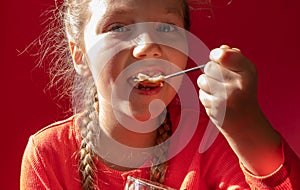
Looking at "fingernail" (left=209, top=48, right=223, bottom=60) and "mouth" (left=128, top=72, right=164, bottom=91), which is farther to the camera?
"mouth" (left=128, top=72, right=164, bottom=91)

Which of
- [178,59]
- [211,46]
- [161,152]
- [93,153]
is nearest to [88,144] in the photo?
[93,153]

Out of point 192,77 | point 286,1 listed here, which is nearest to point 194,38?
point 192,77

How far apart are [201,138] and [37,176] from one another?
28cm

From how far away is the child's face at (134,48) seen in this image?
94 cm

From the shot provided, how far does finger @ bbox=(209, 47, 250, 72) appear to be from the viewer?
0.76 m

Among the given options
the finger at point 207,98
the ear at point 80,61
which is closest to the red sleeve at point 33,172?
the ear at point 80,61

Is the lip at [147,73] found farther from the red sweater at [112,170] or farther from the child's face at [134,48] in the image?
the red sweater at [112,170]

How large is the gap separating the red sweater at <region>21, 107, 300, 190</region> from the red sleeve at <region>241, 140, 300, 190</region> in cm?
13

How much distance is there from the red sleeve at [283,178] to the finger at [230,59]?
0.13 m

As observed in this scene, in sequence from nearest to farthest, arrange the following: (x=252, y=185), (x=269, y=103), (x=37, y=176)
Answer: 1. (x=252, y=185)
2. (x=37, y=176)
3. (x=269, y=103)

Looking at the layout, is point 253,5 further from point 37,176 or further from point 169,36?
point 37,176

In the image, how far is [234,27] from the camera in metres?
1.27

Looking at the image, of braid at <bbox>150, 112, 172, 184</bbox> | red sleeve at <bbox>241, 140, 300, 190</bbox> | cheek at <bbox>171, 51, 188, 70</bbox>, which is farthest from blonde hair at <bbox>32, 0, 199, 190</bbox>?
red sleeve at <bbox>241, 140, 300, 190</bbox>

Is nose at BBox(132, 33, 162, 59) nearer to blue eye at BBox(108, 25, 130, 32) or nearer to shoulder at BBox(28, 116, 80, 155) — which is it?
blue eye at BBox(108, 25, 130, 32)
